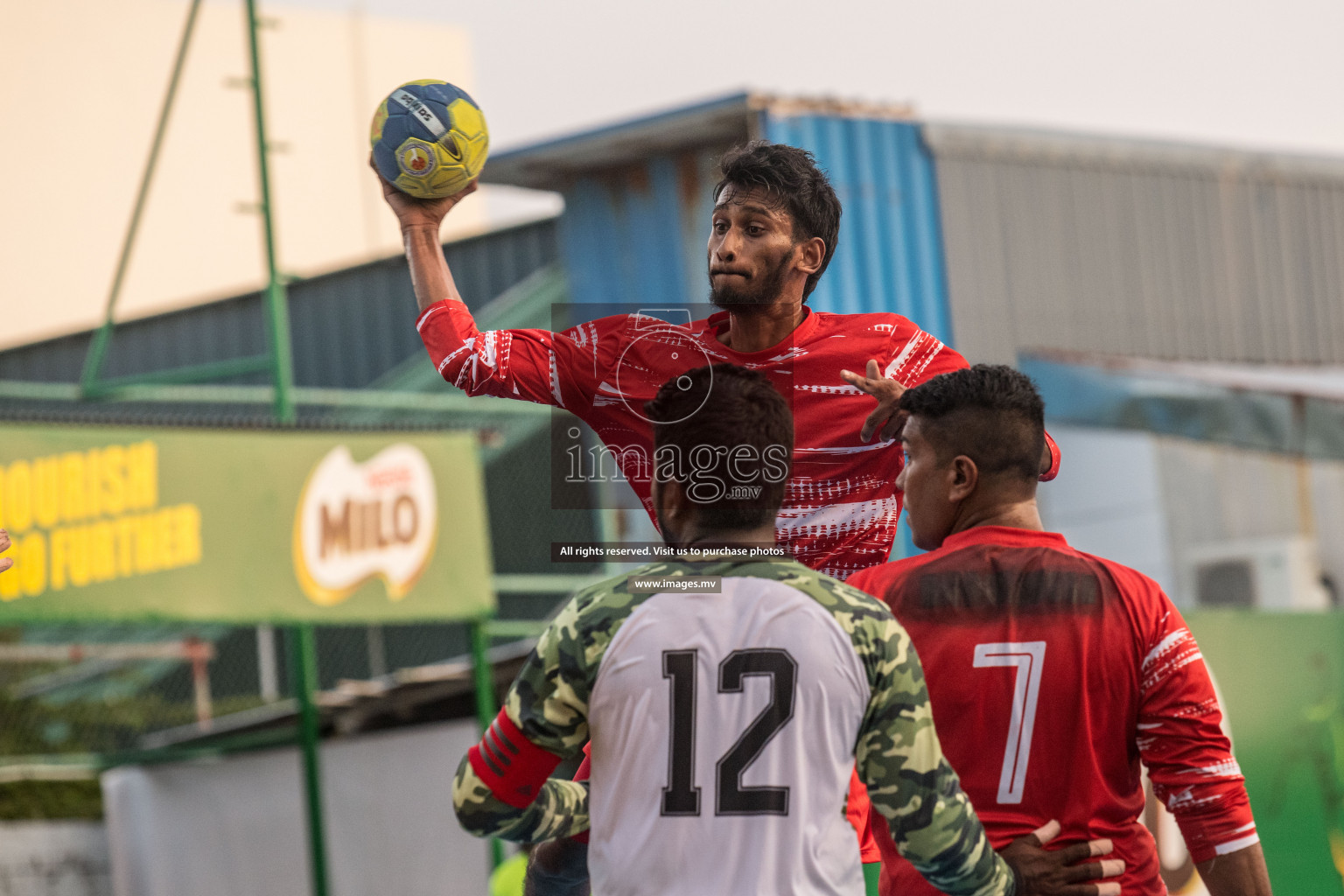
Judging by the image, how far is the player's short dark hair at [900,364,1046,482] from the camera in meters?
3.40

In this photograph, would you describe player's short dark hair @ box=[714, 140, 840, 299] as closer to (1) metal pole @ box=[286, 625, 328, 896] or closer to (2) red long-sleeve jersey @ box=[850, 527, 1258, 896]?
(2) red long-sleeve jersey @ box=[850, 527, 1258, 896]

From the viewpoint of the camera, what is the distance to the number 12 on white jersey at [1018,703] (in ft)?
10.5

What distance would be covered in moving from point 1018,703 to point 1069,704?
0.10 m

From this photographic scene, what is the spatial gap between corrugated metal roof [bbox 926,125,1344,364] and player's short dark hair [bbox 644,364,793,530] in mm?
8312

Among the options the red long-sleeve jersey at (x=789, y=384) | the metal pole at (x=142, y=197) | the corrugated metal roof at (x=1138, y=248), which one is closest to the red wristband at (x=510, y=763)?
the red long-sleeve jersey at (x=789, y=384)

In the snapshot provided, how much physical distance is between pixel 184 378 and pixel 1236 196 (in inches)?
320

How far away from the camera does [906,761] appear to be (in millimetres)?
2715

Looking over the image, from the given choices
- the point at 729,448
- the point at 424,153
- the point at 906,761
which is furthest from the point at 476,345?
the point at 906,761

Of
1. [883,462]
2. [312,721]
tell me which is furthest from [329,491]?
[883,462]

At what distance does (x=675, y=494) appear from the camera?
9.40 feet

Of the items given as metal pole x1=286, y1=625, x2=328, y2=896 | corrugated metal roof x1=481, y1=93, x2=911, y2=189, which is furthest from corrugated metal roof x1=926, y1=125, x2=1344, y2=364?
metal pole x1=286, y1=625, x2=328, y2=896

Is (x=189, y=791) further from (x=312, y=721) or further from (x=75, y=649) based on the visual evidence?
(x=75, y=649)

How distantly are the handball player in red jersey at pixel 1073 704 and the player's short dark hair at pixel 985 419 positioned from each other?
0.66 ft

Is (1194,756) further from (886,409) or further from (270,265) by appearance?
(270,265)
